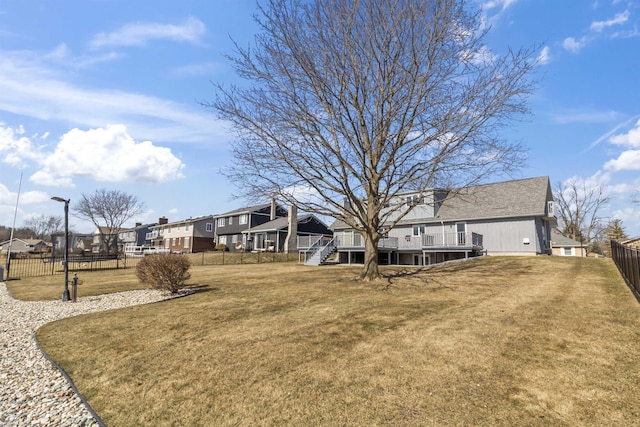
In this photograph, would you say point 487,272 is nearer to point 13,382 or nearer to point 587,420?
point 587,420

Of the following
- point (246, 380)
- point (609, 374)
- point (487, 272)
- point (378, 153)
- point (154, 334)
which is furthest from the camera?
point (487, 272)

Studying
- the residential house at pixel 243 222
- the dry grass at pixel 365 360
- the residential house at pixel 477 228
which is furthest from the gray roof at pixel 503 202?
the residential house at pixel 243 222

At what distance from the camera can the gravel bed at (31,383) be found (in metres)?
4.40

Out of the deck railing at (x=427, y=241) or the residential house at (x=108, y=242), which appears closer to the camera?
the deck railing at (x=427, y=241)

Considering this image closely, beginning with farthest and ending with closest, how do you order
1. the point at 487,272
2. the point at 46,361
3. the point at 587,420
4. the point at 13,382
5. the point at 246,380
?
the point at 487,272
the point at 46,361
the point at 13,382
the point at 246,380
the point at 587,420

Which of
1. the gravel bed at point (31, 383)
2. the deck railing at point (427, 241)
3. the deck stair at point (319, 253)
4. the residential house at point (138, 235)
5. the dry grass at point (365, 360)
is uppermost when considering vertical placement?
the residential house at point (138, 235)

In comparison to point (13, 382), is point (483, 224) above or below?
above

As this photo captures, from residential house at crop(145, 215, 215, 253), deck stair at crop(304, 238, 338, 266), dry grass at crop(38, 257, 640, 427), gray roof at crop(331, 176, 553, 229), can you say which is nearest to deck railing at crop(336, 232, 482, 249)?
deck stair at crop(304, 238, 338, 266)

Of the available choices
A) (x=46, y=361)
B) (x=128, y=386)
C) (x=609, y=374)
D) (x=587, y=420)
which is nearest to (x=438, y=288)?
(x=609, y=374)

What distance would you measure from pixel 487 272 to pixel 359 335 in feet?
36.9

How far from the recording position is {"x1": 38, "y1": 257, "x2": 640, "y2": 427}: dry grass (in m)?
3.99

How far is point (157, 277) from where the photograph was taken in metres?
12.2

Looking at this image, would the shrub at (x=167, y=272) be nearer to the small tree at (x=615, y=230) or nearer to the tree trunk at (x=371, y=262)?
the tree trunk at (x=371, y=262)

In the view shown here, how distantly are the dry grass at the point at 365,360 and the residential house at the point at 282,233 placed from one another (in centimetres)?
2939
